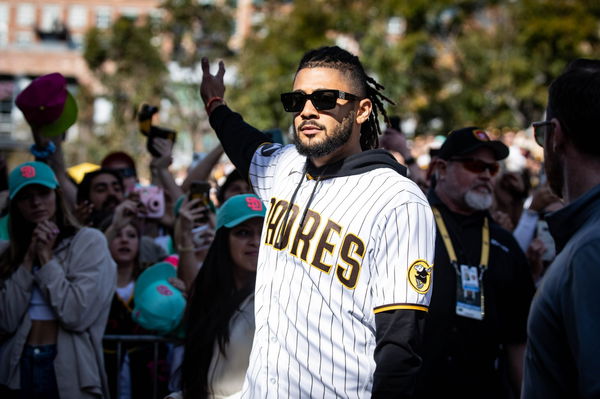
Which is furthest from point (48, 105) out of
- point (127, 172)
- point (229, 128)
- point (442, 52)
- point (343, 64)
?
point (442, 52)

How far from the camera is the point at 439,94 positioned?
3444 cm

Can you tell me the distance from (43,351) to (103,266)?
61cm

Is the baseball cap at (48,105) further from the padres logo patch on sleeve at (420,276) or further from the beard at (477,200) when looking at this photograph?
the padres logo patch on sleeve at (420,276)

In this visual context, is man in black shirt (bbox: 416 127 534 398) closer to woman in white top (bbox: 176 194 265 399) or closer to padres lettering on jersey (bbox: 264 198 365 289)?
woman in white top (bbox: 176 194 265 399)

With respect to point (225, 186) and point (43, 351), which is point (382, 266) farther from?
point (225, 186)

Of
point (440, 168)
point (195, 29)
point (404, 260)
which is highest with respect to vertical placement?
point (195, 29)

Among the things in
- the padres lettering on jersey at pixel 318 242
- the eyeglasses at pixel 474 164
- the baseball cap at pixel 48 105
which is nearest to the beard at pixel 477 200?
the eyeglasses at pixel 474 164

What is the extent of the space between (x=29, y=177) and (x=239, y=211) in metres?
1.58

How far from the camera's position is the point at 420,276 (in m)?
2.83

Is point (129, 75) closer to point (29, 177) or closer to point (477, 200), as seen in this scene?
point (29, 177)

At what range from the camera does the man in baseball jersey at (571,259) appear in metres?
1.96

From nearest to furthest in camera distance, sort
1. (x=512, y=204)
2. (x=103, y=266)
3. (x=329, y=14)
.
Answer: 1. (x=103, y=266)
2. (x=512, y=204)
3. (x=329, y=14)

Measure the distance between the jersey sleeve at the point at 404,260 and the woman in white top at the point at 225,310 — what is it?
1.27 m

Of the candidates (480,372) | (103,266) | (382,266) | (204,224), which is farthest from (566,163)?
(204,224)
